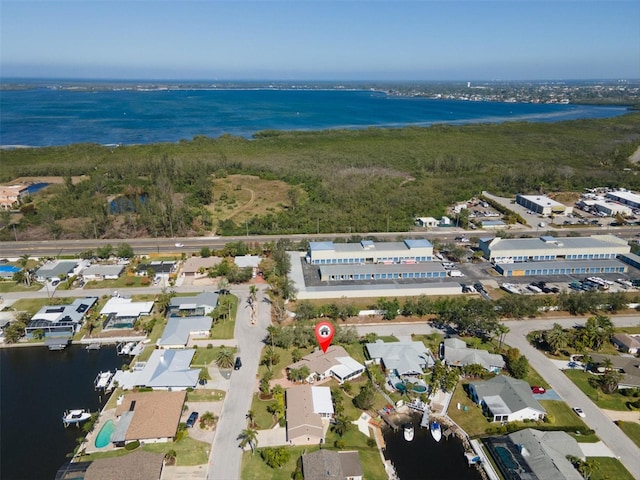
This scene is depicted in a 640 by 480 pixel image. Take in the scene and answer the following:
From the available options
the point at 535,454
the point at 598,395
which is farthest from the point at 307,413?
the point at 598,395

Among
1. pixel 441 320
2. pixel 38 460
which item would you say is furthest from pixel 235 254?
pixel 38 460

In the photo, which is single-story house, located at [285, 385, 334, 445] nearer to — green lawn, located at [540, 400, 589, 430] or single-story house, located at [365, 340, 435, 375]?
single-story house, located at [365, 340, 435, 375]

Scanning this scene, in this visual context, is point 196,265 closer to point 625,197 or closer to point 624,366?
point 624,366

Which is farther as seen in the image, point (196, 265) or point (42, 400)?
point (196, 265)

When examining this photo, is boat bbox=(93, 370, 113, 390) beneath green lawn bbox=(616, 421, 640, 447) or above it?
beneath

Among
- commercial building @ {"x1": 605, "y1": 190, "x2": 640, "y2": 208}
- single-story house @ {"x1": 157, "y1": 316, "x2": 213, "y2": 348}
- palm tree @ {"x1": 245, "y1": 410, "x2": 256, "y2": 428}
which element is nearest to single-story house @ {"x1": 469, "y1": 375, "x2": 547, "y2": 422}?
palm tree @ {"x1": 245, "y1": 410, "x2": 256, "y2": 428}
